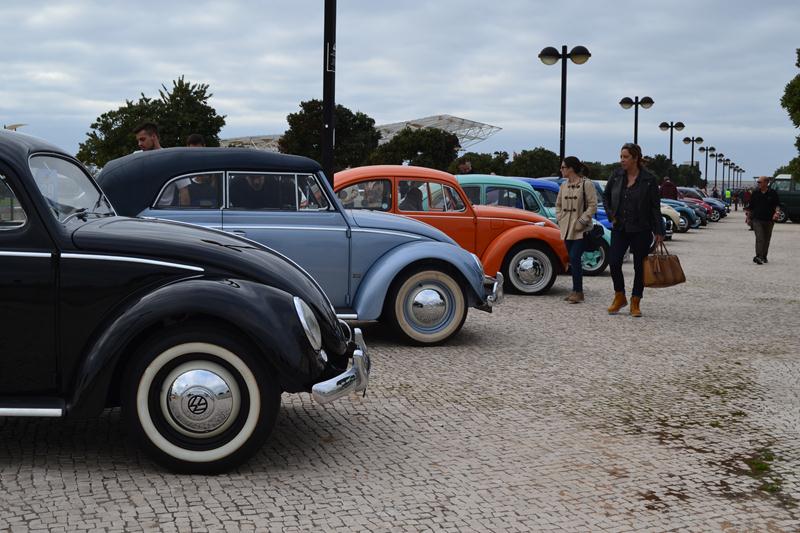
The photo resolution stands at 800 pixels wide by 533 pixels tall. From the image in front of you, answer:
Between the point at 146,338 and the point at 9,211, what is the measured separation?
0.90 meters

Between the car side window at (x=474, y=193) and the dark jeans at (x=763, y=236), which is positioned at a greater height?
the car side window at (x=474, y=193)

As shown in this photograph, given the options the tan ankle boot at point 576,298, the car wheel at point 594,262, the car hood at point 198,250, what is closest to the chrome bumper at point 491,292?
the tan ankle boot at point 576,298

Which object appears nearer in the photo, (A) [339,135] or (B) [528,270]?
(B) [528,270]

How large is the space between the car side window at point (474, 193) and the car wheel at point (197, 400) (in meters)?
10.0

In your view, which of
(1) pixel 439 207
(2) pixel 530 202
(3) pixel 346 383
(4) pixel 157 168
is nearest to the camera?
(3) pixel 346 383

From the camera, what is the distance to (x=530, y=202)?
14.6 m

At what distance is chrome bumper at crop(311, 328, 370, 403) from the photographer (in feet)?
14.2

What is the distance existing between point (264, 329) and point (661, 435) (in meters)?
2.44

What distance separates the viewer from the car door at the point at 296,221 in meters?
7.70

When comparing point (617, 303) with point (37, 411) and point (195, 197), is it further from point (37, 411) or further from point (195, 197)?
point (37, 411)

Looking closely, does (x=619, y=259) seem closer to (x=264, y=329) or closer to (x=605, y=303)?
(x=605, y=303)

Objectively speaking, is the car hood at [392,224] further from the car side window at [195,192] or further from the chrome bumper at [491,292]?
the car side window at [195,192]

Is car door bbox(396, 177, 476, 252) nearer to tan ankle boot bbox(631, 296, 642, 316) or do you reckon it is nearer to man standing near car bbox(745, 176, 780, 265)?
tan ankle boot bbox(631, 296, 642, 316)

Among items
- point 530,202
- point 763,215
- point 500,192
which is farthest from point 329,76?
point 763,215
